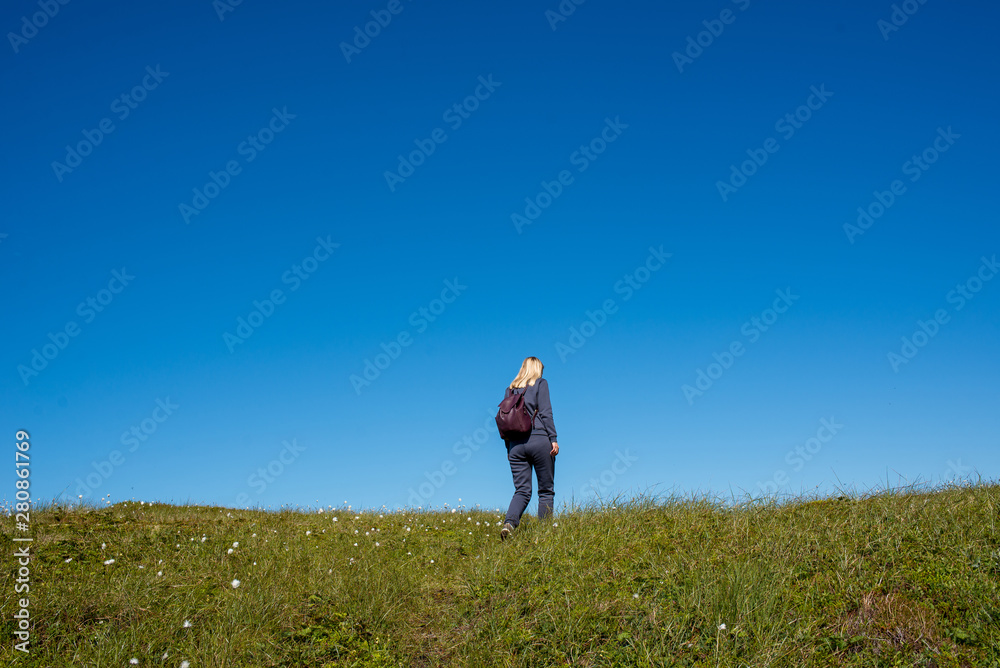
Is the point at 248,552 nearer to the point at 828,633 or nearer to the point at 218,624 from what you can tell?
the point at 218,624

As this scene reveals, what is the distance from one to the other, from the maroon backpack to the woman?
8cm

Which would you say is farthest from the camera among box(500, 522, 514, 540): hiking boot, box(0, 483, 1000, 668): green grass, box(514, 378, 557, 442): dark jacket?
box(514, 378, 557, 442): dark jacket

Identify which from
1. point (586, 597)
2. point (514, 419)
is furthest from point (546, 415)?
point (586, 597)

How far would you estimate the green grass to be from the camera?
6.46 m

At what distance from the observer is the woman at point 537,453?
10859 millimetres

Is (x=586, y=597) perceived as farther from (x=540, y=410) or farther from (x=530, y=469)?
(x=540, y=410)

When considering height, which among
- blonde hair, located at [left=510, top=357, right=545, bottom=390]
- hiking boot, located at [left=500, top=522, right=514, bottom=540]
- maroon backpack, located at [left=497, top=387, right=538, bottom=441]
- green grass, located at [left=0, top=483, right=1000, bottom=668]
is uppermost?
blonde hair, located at [left=510, top=357, right=545, bottom=390]

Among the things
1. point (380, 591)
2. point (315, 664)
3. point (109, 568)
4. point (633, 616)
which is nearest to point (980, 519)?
point (633, 616)

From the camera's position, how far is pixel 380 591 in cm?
785

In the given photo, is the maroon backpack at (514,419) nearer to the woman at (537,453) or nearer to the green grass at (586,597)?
the woman at (537,453)

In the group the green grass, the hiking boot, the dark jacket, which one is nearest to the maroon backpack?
the dark jacket

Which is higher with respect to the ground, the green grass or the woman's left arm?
the woman's left arm

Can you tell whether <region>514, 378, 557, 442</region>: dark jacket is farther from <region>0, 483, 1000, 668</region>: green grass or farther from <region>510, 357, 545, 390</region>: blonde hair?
<region>0, 483, 1000, 668</region>: green grass

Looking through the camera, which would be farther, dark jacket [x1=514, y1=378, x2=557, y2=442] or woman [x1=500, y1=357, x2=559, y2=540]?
dark jacket [x1=514, y1=378, x2=557, y2=442]
